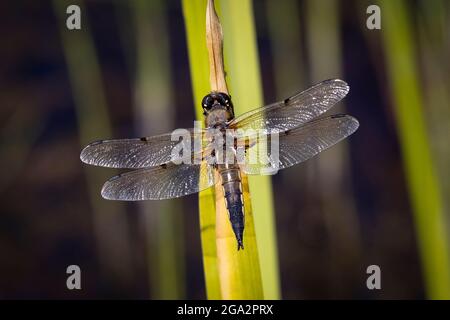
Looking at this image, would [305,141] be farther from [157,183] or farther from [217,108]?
[157,183]

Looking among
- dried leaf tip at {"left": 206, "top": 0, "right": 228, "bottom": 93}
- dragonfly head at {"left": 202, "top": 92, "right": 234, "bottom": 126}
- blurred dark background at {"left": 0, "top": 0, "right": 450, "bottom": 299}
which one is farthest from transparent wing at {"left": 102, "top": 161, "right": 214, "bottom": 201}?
blurred dark background at {"left": 0, "top": 0, "right": 450, "bottom": 299}

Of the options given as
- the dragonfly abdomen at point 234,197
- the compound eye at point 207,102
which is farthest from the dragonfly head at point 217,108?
the dragonfly abdomen at point 234,197

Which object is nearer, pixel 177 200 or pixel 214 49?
pixel 214 49

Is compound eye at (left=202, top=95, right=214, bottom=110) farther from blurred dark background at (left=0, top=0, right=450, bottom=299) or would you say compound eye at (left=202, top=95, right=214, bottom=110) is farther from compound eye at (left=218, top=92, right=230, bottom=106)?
blurred dark background at (left=0, top=0, right=450, bottom=299)

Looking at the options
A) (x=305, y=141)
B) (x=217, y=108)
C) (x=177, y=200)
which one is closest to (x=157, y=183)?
(x=217, y=108)

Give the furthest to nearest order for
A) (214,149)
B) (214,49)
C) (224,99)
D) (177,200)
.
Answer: (177,200)
(214,149)
(224,99)
(214,49)

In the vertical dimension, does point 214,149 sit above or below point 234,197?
above

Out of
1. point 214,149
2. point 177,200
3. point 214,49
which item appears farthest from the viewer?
point 177,200
